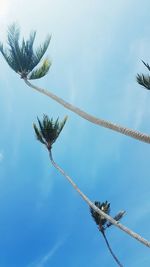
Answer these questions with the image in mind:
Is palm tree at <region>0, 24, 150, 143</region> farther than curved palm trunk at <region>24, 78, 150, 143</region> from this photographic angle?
Yes

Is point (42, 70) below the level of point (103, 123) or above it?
above

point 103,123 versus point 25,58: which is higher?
point 25,58

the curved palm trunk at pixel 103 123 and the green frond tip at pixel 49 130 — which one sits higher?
the green frond tip at pixel 49 130

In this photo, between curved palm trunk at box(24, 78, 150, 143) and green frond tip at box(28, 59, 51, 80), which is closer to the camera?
curved palm trunk at box(24, 78, 150, 143)

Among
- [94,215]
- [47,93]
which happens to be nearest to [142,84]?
[47,93]

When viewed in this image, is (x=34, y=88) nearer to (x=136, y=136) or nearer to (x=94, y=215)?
(x=136, y=136)

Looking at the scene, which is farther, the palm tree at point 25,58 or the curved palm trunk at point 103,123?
the palm tree at point 25,58

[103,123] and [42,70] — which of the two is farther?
[42,70]

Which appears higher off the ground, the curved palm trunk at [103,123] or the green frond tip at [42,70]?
the green frond tip at [42,70]

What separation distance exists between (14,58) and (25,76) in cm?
92

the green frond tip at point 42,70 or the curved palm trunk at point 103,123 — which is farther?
the green frond tip at point 42,70

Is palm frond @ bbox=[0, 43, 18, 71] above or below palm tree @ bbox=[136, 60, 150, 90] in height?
above

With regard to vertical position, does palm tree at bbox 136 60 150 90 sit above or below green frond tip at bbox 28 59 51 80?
below

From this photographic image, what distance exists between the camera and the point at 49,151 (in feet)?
77.9
